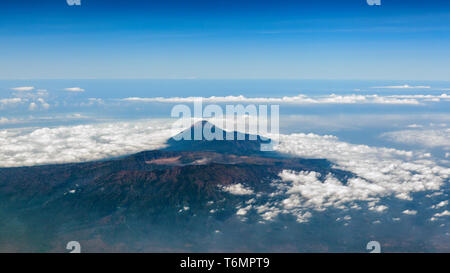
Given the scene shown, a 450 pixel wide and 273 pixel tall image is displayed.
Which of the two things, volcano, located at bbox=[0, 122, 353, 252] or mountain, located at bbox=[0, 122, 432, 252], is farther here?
volcano, located at bbox=[0, 122, 353, 252]

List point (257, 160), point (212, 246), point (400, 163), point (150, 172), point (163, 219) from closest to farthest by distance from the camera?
point (212, 246) < point (163, 219) < point (150, 172) < point (257, 160) < point (400, 163)

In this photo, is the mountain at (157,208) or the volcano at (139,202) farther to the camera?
the volcano at (139,202)

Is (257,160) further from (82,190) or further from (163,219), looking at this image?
(82,190)

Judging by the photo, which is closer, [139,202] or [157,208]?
[157,208]

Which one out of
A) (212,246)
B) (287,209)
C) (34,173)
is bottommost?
(212,246)

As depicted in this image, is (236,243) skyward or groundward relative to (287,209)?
groundward

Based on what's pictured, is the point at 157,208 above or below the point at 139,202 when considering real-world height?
below

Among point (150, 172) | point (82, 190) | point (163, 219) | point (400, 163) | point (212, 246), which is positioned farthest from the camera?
point (400, 163)

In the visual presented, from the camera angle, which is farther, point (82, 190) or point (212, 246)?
point (82, 190)

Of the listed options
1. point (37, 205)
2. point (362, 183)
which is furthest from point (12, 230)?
point (362, 183)

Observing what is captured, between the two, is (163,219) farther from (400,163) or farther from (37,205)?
(400,163)
